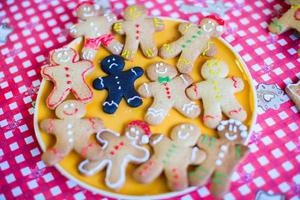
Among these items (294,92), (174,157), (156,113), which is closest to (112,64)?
(156,113)

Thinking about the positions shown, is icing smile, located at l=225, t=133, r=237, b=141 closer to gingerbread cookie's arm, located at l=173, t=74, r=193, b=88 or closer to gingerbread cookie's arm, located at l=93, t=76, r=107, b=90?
gingerbread cookie's arm, located at l=173, t=74, r=193, b=88

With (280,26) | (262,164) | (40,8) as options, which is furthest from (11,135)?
(280,26)

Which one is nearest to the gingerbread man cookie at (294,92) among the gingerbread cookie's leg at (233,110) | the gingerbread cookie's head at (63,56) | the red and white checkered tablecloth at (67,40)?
the red and white checkered tablecloth at (67,40)

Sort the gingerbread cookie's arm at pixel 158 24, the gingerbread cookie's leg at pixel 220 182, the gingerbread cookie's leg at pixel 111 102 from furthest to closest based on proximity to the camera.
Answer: the gingerbread cookie's arm at pixel 158 24, the gingerbread cookie's leg at pixel 111 102, the gingerbread cookie's leg at pixel 220 182

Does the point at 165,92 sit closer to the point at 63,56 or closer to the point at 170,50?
the point at 170,50

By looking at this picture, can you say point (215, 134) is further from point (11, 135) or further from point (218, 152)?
point (11, 135)

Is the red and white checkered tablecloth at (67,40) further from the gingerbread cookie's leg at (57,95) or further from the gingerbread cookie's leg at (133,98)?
the gingerbread cookie's leg at (133,98)
